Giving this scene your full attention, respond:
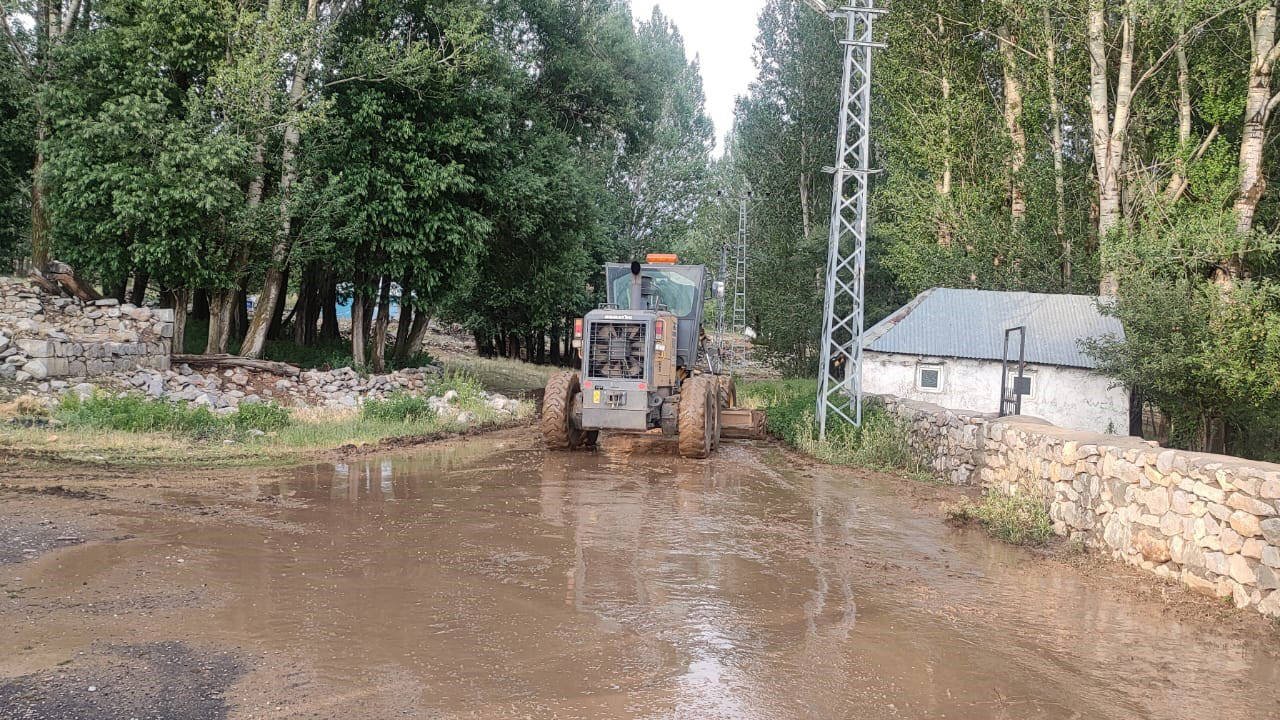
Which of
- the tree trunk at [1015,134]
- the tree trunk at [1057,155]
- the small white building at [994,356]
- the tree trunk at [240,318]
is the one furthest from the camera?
the tree trunk at [1015,134]

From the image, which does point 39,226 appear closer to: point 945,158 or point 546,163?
point 546,163

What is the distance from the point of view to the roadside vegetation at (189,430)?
477 inches

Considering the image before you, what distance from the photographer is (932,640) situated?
6082 mm

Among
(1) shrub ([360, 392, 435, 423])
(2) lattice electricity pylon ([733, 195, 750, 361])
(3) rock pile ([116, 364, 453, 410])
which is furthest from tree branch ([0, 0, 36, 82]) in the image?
(2) lattice electricity pylon ([733, 195, 750, 361])

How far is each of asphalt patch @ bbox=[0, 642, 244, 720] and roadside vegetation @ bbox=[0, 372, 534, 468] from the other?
7367 mm

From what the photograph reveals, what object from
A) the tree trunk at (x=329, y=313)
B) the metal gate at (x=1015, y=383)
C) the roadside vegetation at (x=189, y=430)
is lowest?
the roadside vegetation at (x=189, y=430)

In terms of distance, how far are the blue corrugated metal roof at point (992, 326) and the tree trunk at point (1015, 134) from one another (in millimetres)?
4190

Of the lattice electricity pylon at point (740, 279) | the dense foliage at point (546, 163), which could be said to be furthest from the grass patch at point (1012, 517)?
the lattice electricity pylon at point (740, 279)

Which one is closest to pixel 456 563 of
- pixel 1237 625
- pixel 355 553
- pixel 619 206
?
pixel 355 553

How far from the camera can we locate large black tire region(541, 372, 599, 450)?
577 inches

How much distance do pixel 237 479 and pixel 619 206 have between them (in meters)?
27.9

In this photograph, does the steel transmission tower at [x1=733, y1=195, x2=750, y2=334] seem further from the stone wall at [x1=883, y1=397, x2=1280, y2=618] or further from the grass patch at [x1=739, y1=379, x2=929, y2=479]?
the stone wall at [x1=883, y1=397, x2=1280, y2=618]

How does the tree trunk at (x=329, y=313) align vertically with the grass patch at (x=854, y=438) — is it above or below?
above

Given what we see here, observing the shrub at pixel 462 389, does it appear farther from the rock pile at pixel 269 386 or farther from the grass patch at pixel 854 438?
the grass patch at pixel 854 438
